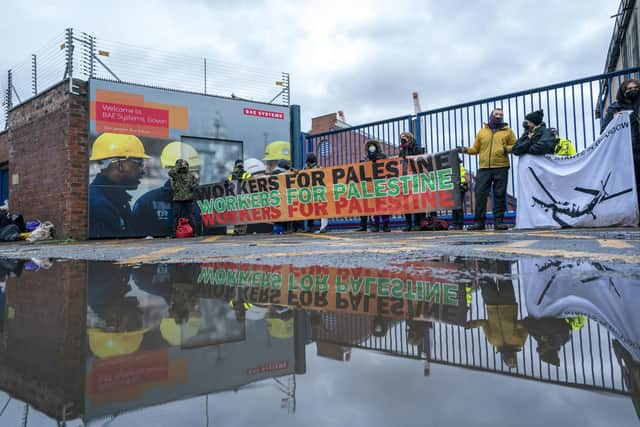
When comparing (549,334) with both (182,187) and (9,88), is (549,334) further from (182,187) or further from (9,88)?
(9,88)

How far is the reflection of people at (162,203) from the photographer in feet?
38.0

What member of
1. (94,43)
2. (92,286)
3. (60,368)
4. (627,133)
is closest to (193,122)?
(94,43)

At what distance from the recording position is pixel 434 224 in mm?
8258

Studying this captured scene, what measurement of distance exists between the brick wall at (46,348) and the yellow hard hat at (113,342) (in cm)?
3

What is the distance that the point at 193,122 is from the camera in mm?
12633

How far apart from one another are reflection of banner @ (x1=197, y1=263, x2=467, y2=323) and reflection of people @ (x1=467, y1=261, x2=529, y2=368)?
0.07m

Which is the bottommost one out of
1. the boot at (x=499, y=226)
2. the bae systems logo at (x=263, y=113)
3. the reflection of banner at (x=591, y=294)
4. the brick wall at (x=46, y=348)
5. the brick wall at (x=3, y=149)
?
the brick wall at (x=46, y=348)

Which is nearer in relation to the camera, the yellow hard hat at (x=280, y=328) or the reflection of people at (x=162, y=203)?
the yellow hard hat at (x=280, y=328)

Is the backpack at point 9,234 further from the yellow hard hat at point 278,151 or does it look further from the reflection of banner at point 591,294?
the reflection of banner at point 591,294

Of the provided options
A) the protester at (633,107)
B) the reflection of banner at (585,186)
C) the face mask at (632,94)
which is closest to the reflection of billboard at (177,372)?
the reflection of banner at (585,186)

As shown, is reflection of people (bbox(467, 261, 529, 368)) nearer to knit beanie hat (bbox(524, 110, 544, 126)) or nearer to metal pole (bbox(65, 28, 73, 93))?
knit beanie hat (bbox(524, 110, 544, 126))

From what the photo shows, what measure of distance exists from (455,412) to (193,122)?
42.4 feet

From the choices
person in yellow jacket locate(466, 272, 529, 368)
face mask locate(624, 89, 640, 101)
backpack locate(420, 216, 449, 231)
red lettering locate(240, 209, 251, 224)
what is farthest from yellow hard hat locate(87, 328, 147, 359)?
red lettering locate(240, 209, 251, 224)

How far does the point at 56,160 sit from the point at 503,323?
1275cm
